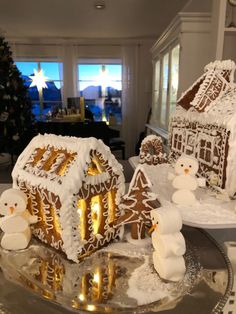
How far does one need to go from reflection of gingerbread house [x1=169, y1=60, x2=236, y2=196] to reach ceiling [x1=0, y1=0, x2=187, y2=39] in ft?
8.23

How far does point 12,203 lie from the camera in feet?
2.77

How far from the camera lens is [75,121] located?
12.8ft

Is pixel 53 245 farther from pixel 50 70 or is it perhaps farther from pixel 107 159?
pixel 50 70

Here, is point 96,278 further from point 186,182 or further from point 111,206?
point 186,182

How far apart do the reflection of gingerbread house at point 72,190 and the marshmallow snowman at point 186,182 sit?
21 cm

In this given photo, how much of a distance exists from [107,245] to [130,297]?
241 millimetres

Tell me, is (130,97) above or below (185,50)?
below

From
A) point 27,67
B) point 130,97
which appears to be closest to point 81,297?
point 130,97

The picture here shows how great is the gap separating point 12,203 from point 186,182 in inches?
21.9

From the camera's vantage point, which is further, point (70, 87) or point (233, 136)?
point (70, 87)

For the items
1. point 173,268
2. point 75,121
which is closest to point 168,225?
point 173,268

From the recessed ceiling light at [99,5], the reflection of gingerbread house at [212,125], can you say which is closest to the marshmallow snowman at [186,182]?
the reflection of gingerbread house at [212,125]

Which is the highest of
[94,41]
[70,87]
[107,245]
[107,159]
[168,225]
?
[94,41]

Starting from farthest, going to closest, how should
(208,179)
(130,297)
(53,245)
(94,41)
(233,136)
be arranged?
(94,41)
(208,179)
(233,136)
(53,245)
(130,297)
